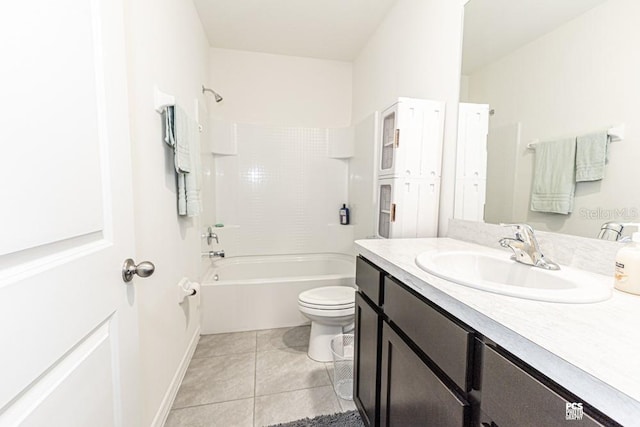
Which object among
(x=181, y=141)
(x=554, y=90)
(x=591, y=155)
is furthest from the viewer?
(x=181, y=141)

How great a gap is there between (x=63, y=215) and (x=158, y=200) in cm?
83

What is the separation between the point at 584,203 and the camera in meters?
0.89

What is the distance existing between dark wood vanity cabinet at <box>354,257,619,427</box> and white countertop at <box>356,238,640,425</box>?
0.03 meters

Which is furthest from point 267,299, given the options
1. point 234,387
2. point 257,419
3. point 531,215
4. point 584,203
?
point 584,203

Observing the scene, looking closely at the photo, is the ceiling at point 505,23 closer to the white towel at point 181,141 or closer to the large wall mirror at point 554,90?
the large wall mirror at point 554,90

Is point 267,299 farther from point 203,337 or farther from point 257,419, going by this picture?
point 257,419

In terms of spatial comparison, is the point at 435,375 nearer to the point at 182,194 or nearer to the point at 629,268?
the point at 629,268

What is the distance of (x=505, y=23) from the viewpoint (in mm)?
1204

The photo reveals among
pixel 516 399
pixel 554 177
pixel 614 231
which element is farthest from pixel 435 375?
pixel 554 177

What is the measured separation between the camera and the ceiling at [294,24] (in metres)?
2.04

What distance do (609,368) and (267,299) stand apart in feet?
7.00

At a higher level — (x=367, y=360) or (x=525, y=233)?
(x=525, y=233)

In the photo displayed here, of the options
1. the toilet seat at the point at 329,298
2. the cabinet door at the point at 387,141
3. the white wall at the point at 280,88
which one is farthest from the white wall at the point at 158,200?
the cabinet door at the point at 387,141

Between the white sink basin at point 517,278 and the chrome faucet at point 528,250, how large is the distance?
2cm
